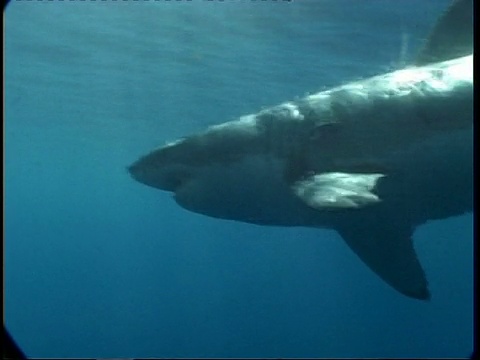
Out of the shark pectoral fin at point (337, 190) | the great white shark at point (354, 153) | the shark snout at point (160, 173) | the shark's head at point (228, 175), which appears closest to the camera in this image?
the shark pectoral fin at point (337, 190)

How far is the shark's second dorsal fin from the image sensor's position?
5.03 meters

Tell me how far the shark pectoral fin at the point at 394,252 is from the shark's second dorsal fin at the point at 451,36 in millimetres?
1481

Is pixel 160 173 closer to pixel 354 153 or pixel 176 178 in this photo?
pixel 176 178

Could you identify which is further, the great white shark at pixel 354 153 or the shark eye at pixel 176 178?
the shark eye at pixel 176 178

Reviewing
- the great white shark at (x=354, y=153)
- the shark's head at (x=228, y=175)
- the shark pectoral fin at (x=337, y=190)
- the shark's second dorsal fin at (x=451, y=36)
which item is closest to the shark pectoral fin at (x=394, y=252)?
the great white shark at (x=354, y=153)

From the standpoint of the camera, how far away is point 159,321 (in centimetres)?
5519

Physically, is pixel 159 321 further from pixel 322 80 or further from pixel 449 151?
pixel 449 151

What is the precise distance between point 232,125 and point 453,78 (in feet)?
5.99

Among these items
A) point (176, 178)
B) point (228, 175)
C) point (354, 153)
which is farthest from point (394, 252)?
point (176, 178)

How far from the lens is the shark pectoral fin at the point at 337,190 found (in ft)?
13.1

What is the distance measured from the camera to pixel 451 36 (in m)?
5.03

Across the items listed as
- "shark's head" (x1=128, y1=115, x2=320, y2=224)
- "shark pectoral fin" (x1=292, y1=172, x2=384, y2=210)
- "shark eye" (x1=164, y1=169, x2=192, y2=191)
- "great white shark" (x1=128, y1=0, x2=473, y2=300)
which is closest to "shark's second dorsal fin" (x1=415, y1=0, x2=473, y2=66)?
"great white shark" (x1=128, y1=0, x2=473, y2=300)

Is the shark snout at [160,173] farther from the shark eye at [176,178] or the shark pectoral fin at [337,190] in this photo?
the shark pectoral fin at [337,190]

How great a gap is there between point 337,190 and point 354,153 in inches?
27.8
